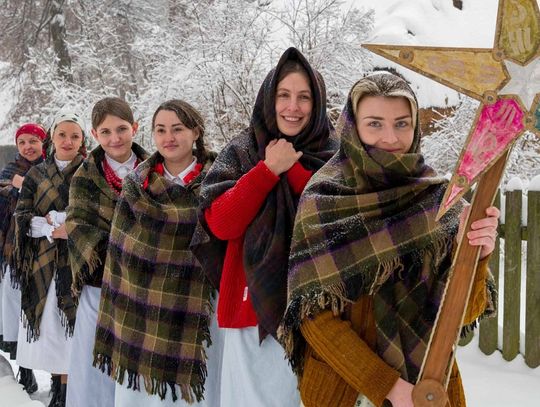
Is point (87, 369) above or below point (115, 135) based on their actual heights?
below

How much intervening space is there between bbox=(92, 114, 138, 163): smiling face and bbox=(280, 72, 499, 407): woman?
196 cm

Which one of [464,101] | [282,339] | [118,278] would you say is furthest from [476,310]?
[464,101]

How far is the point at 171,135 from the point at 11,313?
292 centimetres

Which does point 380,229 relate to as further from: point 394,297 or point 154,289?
point 154,289

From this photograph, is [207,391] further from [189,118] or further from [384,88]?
[384,88]

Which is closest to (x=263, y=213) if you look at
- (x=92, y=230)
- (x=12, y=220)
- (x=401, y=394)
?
(x=401, y=394)

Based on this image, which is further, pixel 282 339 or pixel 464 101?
pixel 464 101

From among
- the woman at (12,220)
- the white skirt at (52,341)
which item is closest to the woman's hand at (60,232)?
the white skirt at (52,341)

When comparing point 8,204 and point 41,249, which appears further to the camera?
point 8,204

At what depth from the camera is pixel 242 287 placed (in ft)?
7.42

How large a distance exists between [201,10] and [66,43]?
457 cm

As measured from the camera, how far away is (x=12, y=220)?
5.02 meters

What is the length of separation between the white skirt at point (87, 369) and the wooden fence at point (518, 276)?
264 cm

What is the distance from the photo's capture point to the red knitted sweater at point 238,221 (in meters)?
2.09
